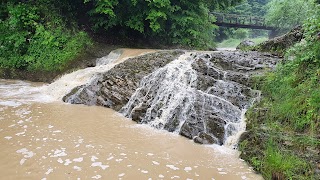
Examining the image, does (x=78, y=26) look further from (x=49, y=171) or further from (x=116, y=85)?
(x=49, y=171)

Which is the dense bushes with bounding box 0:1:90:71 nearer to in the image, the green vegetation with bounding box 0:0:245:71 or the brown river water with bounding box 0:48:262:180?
the green vegetation with bounding box 0:0:245:71

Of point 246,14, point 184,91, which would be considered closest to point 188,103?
point 184,91

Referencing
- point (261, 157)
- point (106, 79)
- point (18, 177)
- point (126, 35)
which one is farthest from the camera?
point (126, 35)

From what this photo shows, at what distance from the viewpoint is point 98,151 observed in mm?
5141

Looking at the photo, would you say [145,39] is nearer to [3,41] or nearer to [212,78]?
[3,41]

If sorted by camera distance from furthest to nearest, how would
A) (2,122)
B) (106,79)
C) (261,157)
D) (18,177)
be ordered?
(106,79) < (2,122) < (261,157) < (18,177)

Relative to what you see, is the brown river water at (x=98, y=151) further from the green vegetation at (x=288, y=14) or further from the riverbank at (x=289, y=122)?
the green vegetation at (x=288, y=14)

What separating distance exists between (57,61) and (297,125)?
9.40 m

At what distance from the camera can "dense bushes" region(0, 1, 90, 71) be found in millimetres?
11842

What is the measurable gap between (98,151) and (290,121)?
3.51 m

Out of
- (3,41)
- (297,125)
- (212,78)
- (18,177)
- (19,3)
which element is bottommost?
(18,177)

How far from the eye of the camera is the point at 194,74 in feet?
26.3

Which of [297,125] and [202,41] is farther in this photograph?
[202,41]

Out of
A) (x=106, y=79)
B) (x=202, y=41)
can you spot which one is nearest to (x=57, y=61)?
(x=106, y=79)
